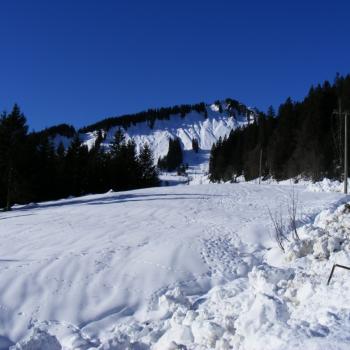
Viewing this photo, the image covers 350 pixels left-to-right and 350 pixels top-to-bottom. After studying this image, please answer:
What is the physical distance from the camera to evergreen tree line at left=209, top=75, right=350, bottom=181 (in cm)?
4525

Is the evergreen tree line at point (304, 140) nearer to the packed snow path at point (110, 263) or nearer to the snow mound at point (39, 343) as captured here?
the packed snow path at point (110, 263)

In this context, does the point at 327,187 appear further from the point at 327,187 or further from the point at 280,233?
the point at 280,233

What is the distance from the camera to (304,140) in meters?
51.4

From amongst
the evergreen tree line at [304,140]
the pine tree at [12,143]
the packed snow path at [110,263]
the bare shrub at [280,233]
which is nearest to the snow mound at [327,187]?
the evergreen tree line at [304,140]

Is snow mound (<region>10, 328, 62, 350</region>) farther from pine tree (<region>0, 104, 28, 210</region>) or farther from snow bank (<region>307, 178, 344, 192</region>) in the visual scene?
snow bank (<region>307, 178, 344, 192</region>)

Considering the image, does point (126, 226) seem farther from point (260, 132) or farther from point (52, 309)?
point (260, 132)

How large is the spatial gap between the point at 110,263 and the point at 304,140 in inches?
1802

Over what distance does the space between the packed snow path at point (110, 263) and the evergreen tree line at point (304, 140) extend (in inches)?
1013

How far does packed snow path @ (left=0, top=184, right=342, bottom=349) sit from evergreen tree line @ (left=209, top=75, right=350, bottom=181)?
2573cm

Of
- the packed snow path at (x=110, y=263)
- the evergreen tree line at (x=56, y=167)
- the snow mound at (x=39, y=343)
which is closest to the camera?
the snow mound at (x=39, y=343)

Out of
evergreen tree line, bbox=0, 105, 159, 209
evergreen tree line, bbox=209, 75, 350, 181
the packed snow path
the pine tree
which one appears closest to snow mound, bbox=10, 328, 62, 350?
the packed snow path

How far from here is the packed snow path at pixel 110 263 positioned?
24.5 ft

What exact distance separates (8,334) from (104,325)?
63.5 inches

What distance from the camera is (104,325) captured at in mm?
7141
